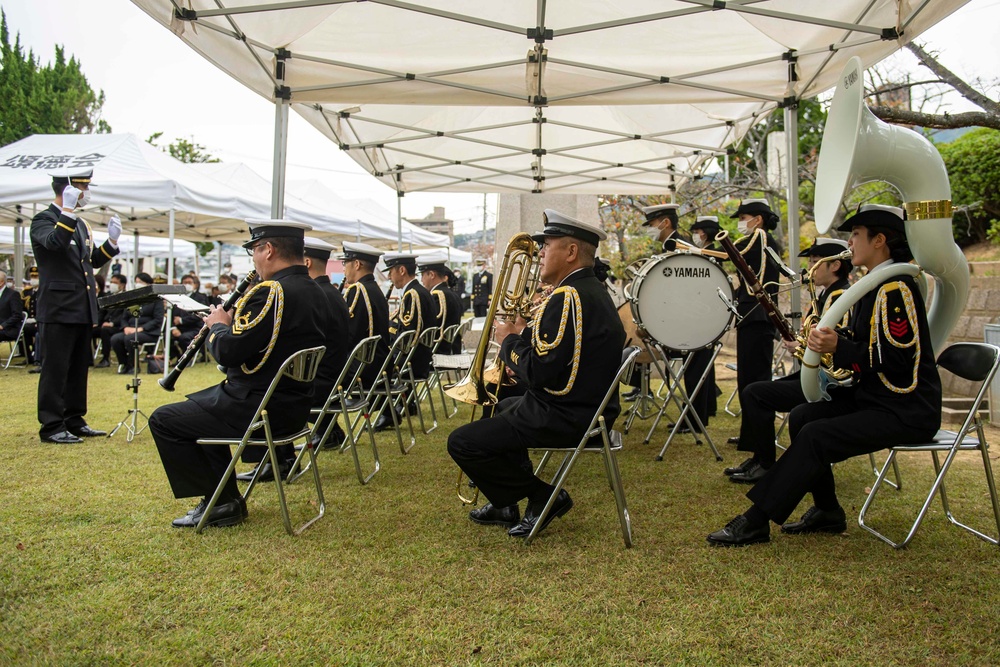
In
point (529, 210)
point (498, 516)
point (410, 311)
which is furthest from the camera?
point (529, 210)

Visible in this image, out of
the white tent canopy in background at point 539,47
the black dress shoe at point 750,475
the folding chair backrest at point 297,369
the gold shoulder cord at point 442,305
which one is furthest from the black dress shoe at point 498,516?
the gold shoulder cord at point 442,305

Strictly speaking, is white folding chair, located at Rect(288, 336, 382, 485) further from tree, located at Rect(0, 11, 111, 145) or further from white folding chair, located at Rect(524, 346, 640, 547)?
tree, located at Rect(0, 11, 111, 145)

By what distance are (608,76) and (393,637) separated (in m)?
4.96

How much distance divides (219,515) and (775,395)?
Answer: 11.2ft

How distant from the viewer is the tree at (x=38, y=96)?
104ft

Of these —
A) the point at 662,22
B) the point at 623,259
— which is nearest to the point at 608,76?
the point at 662,22

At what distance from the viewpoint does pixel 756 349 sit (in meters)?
5.71

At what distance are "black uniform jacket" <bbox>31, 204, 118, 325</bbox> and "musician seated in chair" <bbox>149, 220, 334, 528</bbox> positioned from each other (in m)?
2.75

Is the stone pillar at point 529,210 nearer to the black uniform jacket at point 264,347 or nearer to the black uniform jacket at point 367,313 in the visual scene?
the black uniform jacket at point 367,313

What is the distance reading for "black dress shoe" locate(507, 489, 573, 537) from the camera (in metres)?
3.78

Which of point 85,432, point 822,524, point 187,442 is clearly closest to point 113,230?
point 85,432

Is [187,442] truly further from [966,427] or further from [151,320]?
[151,320]

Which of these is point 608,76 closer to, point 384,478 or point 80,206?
point 384,478

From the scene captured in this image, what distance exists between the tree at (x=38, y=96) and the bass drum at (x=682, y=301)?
34.9 metres
